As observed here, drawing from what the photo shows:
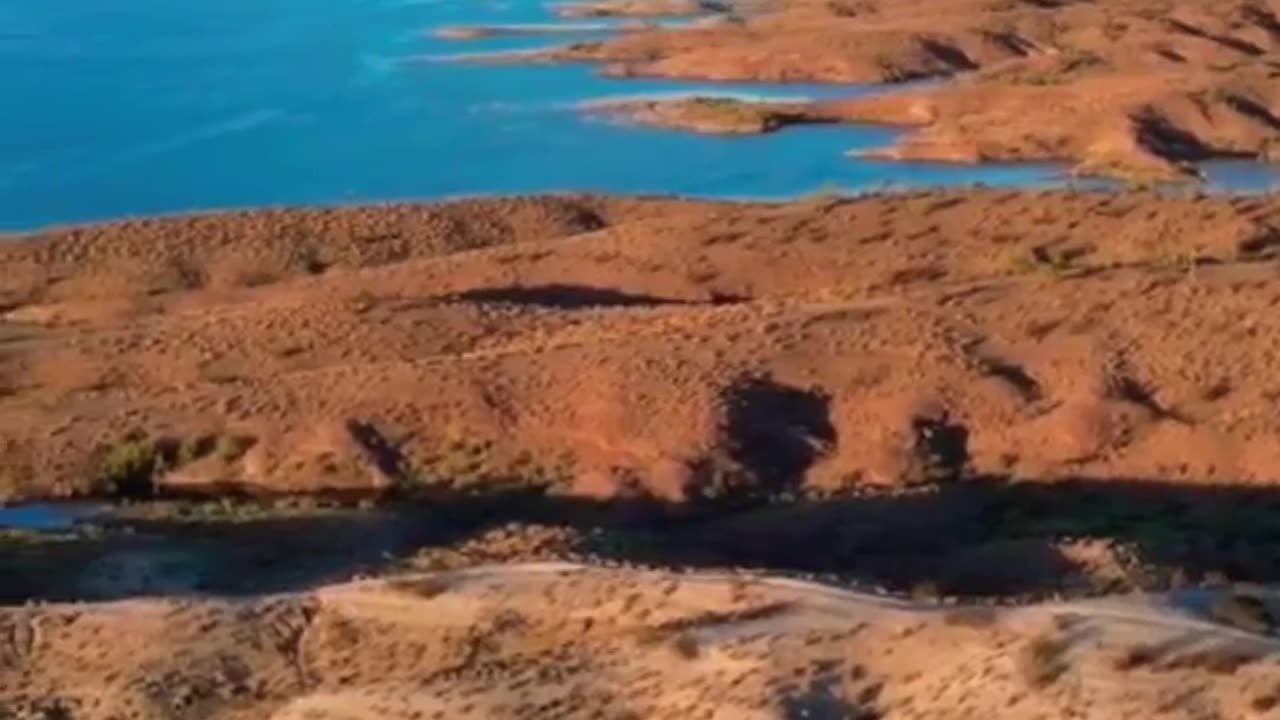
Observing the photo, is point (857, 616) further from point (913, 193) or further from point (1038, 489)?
point (913, 193)

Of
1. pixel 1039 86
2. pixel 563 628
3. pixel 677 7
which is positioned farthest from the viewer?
pixel 677 7

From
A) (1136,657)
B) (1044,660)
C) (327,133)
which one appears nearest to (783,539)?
(1044,660)

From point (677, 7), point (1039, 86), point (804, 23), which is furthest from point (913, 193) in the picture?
point (677, 7)

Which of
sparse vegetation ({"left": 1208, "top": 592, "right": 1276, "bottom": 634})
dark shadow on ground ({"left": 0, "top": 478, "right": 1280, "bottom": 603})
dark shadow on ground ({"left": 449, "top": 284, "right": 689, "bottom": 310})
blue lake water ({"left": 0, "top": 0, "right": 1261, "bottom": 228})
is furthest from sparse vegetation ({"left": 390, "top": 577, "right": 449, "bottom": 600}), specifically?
blue lake water ({"left": 0, "top": 0, "right": 1261, "bottom": 228})

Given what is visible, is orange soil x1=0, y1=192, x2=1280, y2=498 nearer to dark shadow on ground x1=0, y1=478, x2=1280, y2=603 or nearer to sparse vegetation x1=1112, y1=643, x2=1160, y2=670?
dark shadow on ground x1=0, y1=478, x2=1280, y2=603

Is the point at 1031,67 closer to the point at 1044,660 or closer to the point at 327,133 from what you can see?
the point at 327,133

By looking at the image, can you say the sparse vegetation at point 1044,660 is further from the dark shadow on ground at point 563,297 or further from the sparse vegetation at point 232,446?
the dark shadow on ground at point 563,297

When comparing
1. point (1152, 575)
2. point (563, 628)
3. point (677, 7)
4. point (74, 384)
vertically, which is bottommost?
point (677, 7)
